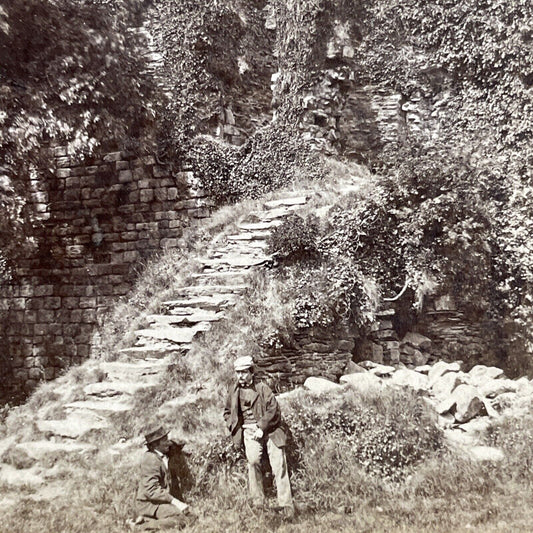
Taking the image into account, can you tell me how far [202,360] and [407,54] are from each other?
18.6ft

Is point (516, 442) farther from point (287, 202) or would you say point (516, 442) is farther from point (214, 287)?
point (287, 202)

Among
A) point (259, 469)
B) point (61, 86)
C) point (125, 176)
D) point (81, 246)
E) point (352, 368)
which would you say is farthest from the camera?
point (81, 246)

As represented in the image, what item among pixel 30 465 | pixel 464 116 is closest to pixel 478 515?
pixel 30 465

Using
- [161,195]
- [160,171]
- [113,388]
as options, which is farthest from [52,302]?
[113,388]

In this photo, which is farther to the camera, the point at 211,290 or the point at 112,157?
the point at 112,157

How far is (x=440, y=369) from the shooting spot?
5.91 metres

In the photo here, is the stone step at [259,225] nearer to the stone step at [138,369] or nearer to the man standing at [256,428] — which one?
the stone step at [138,369]

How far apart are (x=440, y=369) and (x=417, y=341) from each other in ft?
2.31

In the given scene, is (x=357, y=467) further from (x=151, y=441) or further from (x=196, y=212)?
(x=196, y=212)

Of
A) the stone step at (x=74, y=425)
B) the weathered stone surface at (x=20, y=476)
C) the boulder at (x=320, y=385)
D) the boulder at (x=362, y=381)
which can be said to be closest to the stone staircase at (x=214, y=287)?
the stone step at (x=74, y=425)

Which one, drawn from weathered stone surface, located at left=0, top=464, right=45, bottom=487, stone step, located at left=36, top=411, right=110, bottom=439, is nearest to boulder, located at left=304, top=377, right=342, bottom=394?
stone step, located at left=36, top=411, right=110, bottom=439

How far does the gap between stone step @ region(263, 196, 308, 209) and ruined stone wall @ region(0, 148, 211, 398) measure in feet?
4.12

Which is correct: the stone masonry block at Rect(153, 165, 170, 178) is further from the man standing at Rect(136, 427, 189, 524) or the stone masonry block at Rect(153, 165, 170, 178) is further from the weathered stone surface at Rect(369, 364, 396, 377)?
the man standing at Rect(136, 427, 189, 524)

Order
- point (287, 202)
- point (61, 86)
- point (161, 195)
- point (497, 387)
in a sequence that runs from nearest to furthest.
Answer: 1. point (497, 387)
2. point (61, 86)
3. point (287, 202)
4. point (161, 195)
